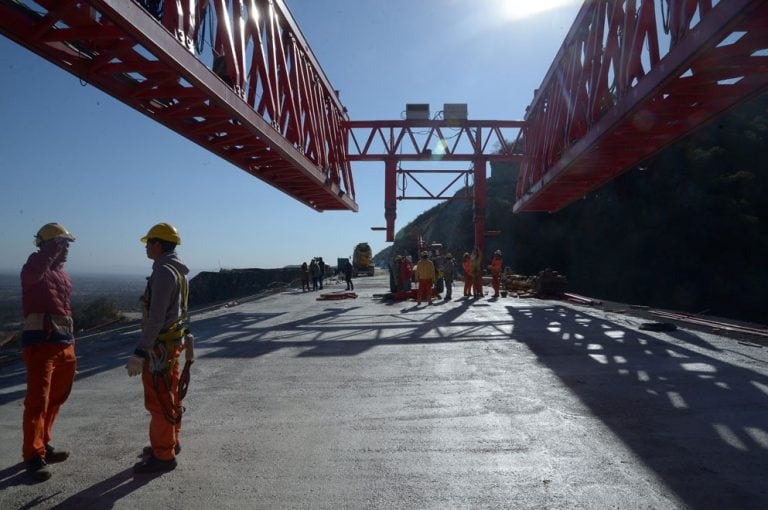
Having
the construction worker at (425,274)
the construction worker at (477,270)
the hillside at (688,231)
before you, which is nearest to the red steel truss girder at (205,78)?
the construction worker at (425,274)

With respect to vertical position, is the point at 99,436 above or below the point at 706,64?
below

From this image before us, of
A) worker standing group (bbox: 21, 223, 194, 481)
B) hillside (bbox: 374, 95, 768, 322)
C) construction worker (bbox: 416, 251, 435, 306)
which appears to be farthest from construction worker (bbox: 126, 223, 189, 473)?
hillside (bbox: 374, 95, 768, 322)

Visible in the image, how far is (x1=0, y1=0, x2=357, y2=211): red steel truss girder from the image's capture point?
5.81 metres

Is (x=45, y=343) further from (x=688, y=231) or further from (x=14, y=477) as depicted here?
(x=688, y=231)

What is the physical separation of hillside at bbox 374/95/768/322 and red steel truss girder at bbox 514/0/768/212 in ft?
66.1

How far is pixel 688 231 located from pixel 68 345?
42328 millimetres

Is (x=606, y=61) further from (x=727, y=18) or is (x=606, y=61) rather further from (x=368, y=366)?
(x=368, y=366)

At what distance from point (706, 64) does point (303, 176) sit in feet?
29.8

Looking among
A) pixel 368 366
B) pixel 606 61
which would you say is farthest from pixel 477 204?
pixel 368 366

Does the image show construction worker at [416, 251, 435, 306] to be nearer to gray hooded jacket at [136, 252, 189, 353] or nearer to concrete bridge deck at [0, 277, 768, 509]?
concrete bridge deck at [0, 277, 768, 509]

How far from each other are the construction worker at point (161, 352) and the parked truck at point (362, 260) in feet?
119

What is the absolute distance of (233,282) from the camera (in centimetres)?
4516

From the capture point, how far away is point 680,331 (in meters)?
10.0

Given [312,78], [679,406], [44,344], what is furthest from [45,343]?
[312,78]
